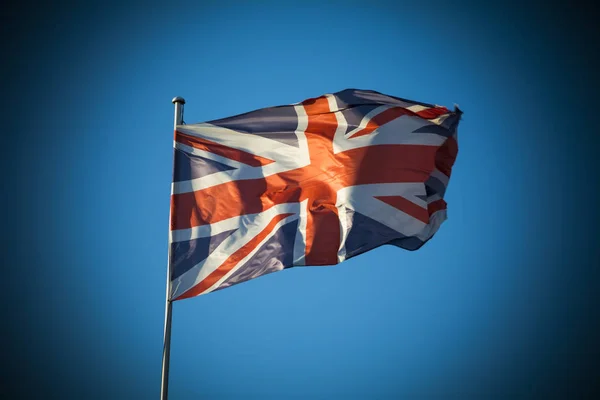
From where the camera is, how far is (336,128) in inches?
340

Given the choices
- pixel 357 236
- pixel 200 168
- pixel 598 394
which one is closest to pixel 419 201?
pixel 357 236

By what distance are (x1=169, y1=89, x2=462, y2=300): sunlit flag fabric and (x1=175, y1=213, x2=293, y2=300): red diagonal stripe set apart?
14mm

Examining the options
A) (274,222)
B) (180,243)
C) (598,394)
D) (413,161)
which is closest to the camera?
(180,243)

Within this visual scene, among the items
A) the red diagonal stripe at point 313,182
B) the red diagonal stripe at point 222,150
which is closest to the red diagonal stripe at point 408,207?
the red diagonal stripe at point 313,182

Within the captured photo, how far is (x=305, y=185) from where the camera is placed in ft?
26.9

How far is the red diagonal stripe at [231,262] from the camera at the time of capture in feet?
23.5

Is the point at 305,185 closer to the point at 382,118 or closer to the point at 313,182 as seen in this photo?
the point at 313,182

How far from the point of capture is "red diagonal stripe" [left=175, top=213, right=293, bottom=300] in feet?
23.5

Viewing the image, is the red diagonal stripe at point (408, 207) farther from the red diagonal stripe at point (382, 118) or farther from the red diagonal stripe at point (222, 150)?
the red diagonal stripe at point (222, 150)

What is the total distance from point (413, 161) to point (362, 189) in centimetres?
97

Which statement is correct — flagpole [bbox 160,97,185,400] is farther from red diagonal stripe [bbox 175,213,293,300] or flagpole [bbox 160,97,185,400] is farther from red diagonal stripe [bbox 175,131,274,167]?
red diagonal stripe [bbox 175,131,274,167]

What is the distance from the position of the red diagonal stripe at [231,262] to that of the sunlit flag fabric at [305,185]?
1 centimetres

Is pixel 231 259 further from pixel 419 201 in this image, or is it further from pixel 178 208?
pixel 419 201

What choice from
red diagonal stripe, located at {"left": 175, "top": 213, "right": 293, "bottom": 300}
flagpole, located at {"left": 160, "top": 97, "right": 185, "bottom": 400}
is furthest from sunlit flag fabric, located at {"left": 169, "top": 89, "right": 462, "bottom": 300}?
flagpole, located at {"left": 160, "top": 97, "right": 185, "bottom": 400}
